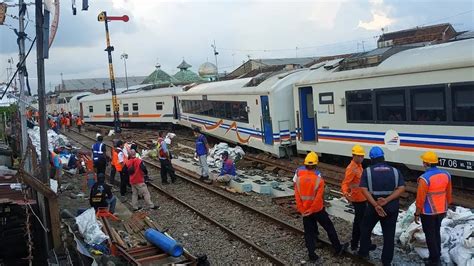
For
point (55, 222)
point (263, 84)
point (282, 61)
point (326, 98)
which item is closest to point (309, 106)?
A: point (326, 98)

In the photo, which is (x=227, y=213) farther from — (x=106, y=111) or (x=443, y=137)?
(x=106, y=111)

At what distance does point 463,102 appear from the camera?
9.44m

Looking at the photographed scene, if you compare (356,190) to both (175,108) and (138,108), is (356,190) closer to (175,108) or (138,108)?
(175,108)

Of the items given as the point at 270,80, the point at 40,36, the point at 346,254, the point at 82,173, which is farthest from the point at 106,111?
the point at 346,254

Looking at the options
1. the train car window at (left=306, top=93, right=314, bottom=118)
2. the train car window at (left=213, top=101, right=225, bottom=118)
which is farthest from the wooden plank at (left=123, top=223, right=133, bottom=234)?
the train car window at (left=213, top=101, right=225, bottom=118)

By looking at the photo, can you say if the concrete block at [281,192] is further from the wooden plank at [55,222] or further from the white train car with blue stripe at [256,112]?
the wooden plank at [55,222]

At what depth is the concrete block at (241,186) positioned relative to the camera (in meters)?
12.7

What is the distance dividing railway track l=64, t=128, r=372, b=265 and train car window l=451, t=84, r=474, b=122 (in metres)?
3.93

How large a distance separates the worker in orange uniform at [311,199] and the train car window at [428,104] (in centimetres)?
406

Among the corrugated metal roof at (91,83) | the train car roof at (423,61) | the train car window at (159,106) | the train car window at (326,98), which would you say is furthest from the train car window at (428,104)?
the corrugated metal roof at (91,83)

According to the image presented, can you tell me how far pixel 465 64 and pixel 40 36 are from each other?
784 cm

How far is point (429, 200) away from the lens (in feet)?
21.5

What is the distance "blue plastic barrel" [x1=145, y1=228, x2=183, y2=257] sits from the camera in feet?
25.1

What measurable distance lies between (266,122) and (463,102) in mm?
7733
